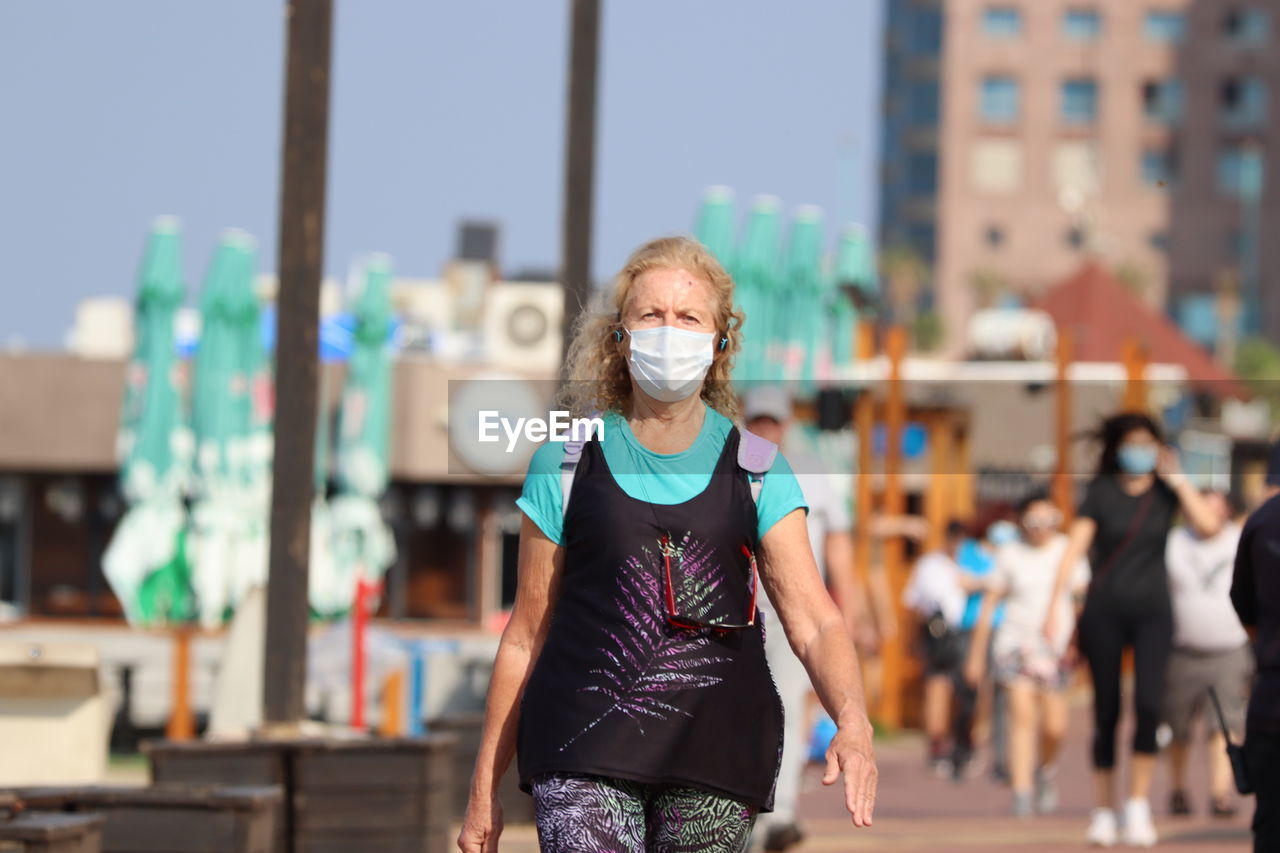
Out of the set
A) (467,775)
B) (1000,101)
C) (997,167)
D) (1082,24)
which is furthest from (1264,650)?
(997,167)

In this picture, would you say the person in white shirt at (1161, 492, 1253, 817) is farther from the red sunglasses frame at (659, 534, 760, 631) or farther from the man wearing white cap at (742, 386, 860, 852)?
the red sunglasses frame at (659, 534, 760, 631)

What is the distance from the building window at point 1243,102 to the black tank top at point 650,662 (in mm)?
113245

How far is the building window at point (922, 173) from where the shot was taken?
430 ft

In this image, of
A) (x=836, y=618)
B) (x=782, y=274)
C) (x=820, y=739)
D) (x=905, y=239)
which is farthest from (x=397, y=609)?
(x=905, y=239)

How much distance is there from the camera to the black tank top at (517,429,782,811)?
412 cm

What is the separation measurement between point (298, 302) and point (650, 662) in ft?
20.1

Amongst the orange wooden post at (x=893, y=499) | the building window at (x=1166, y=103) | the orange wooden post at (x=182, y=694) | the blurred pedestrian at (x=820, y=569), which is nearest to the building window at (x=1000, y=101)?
the building window at (x=1166, y=103)

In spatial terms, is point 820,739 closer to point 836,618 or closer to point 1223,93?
point 836,618

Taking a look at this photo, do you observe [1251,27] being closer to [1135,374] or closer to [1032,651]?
[1135,374]

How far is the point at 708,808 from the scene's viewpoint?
416cm

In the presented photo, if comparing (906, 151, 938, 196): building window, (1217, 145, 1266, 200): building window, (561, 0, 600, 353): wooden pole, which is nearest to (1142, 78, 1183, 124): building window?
(1217, 145, 1266, 200): building window

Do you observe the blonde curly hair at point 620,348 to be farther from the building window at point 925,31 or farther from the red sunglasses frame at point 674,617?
the building window at point 925,31

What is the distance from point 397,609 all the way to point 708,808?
3394cm

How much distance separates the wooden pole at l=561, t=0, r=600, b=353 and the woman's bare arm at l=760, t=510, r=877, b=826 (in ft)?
26.9
